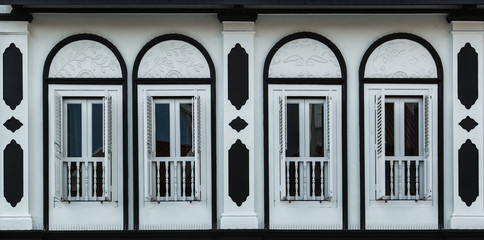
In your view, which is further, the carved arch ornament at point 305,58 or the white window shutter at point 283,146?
the carved arch ornament at point 305,58

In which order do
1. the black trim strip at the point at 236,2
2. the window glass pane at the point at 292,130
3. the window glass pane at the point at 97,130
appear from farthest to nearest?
the window glass pane at the point at 292,130 → the window glass pane at the point at 97,130 → the black trim strip at the point at 236,2

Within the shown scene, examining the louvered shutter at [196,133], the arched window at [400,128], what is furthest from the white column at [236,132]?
the arched window at [400,128]

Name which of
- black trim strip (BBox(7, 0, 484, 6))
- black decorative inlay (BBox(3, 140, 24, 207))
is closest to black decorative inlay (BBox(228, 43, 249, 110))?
black trim strip (BBox(7, 0, 484, 6))

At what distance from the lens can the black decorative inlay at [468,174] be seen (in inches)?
436

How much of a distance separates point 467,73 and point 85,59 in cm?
578

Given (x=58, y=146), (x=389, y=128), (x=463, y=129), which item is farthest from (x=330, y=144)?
(x=58, y=146)

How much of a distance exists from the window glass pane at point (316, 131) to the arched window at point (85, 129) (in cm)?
283

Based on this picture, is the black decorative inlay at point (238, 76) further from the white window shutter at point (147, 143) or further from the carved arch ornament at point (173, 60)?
the white window shutter at point (147, 143)

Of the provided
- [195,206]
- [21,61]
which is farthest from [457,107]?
[21,61]

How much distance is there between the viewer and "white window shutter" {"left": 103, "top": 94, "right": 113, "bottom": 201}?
10.9 m

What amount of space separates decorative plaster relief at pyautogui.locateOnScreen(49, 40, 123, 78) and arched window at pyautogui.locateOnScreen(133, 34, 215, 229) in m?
0.40

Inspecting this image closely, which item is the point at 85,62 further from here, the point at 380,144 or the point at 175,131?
the point at 380,144

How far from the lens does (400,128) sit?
11.2m
